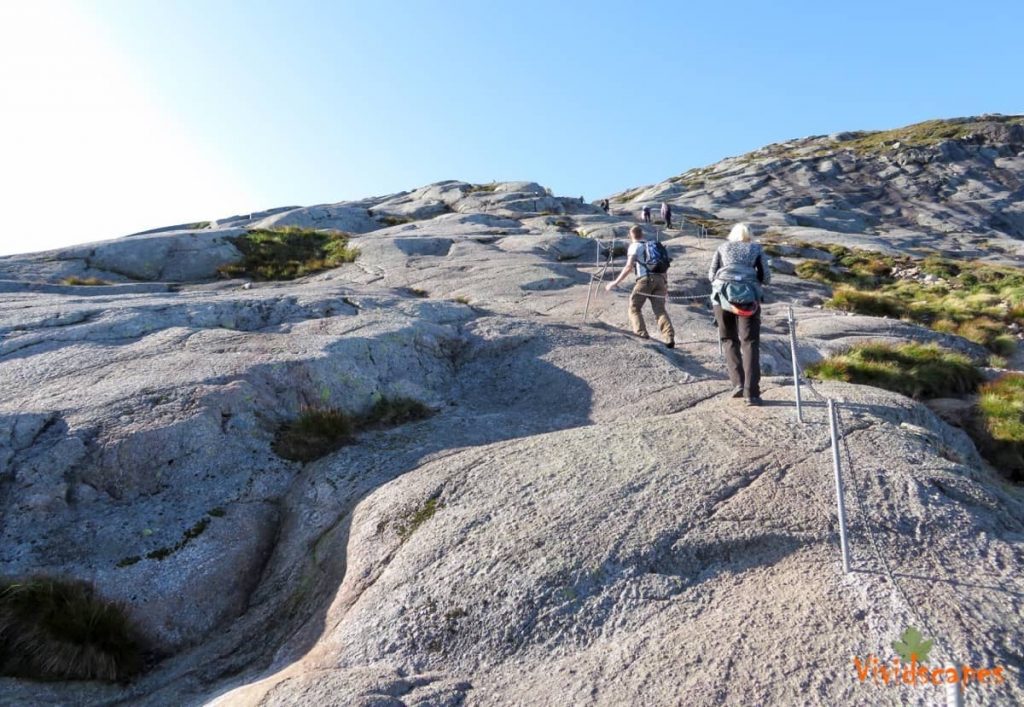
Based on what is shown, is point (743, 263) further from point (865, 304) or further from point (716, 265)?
point (865, 304)

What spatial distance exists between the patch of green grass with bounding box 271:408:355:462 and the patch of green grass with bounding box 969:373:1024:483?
444 inches

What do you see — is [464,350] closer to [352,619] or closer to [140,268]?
[352,619]

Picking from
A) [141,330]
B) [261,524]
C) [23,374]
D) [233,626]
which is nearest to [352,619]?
[233,626]

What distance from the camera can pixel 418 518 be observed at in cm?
804

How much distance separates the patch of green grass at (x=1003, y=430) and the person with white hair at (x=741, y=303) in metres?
4.75

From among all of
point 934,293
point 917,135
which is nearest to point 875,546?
point 934,293

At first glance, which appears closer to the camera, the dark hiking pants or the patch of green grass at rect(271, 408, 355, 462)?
the dark hiking pants

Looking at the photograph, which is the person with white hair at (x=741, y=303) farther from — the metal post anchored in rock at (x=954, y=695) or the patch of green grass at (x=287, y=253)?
the patch of green grass at (x=287, y=253)

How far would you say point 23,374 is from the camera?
1148 cm

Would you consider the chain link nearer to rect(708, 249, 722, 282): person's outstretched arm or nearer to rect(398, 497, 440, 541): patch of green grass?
rect(708, 249, 722, 282): person's outstretched arm

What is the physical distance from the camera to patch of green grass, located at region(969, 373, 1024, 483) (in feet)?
36.5

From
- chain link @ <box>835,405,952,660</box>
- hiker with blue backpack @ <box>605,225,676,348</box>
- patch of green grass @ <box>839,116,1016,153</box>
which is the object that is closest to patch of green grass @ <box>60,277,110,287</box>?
hiker with blue backpack @ <box>605,225,676,348</box>

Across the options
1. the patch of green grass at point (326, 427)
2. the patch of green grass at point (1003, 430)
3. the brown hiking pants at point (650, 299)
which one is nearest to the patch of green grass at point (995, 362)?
the patch of green grass at point (1003, 430)

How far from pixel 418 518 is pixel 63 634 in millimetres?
3904
